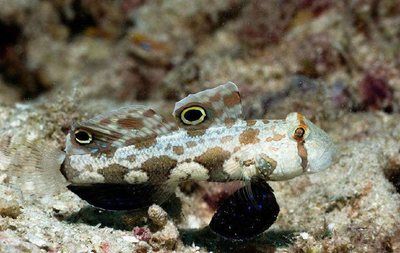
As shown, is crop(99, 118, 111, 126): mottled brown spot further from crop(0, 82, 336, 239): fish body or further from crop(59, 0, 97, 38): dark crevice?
crop(59, 0, 97, 38): dark crevice

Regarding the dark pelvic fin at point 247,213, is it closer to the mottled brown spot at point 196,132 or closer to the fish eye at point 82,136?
the mottled brown spot at point 196,132

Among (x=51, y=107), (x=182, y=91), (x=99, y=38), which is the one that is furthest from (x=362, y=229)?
(x=99, y=38)

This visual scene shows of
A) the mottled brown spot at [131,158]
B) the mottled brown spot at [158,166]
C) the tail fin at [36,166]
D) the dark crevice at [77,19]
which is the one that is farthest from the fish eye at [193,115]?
the dark crevice at [77,19]

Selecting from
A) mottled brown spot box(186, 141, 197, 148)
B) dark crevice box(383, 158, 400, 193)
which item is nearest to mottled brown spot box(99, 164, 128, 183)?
mottled brown spot box(186, 141, 197, 148)

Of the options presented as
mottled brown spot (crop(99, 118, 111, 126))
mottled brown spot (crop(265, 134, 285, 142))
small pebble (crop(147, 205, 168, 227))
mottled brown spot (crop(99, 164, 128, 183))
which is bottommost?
small pebble (crop(147, 205, 168, 227))

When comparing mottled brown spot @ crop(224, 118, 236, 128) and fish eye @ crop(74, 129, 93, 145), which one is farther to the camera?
mottled brown spot @ crop(224, 118, 236, 128)

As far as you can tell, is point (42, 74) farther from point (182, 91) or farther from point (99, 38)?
point (182, 91)
